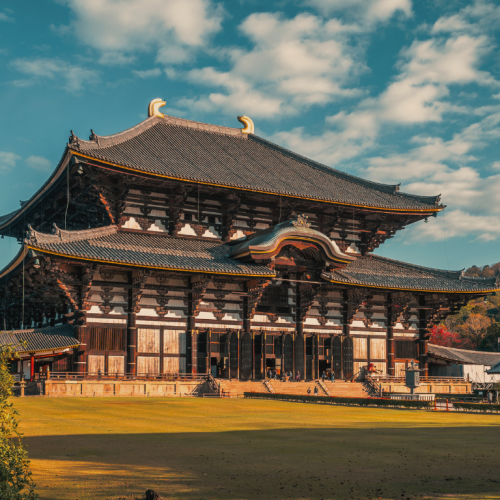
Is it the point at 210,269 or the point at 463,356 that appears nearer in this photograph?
the point at 210,269

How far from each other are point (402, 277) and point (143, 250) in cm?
2106

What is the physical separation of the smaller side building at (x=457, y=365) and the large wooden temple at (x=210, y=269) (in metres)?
5.45

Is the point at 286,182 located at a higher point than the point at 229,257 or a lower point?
higher

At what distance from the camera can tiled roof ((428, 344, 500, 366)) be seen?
56.4 m

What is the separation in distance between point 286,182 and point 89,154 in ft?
55.8

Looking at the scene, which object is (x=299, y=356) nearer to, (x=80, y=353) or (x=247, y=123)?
(x=80, y=353)

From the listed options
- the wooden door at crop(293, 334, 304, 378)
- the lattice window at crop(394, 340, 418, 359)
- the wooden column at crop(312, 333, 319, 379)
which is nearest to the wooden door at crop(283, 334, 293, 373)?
the wooden door at crop(293, 334, 304, 378)

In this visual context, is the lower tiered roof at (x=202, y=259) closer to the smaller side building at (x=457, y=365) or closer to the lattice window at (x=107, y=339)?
the lattice window at (x=107, y=339)

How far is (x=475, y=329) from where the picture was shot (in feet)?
338

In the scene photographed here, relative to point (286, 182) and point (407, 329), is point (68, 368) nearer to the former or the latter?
point (286, 182)

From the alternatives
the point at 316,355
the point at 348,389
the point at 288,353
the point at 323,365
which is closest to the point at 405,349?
the point at 323,365

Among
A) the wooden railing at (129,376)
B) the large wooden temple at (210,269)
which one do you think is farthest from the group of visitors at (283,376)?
the wooden railing at (129,376)

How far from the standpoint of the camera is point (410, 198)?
54.0 metres

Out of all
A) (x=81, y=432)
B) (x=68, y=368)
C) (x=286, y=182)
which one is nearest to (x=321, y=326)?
(x=286, y=182)
